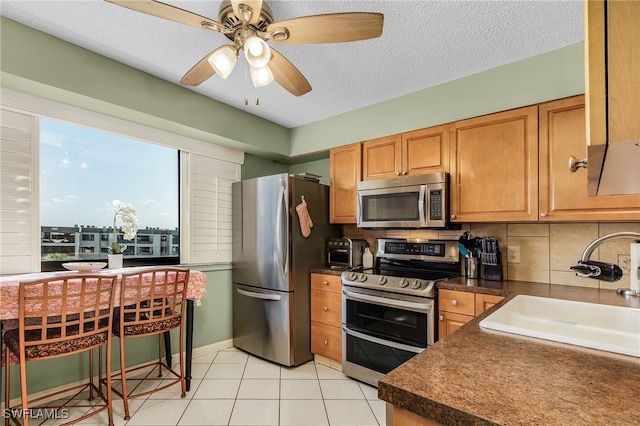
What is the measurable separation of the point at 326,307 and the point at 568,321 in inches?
70.7

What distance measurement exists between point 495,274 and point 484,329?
1346 mm

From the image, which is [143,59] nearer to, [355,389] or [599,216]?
[355,389]

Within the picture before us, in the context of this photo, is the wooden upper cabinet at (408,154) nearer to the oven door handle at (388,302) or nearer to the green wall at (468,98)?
the green wall at (468,98)

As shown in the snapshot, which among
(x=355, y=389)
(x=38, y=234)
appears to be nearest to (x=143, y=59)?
(x=38, y=234)

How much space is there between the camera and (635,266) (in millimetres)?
1741

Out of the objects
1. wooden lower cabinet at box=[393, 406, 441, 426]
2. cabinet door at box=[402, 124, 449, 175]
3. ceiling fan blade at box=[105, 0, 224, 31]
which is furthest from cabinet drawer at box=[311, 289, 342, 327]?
ceiling fan blade at box=[105, 0, 224, 31]

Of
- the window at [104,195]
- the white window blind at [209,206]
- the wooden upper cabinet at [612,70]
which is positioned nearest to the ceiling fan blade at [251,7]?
the wooden upper cabinet at [612,70]

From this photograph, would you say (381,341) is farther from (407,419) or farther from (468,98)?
(468,98)

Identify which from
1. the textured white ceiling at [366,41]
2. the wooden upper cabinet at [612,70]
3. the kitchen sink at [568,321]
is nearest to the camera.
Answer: the wooden upper cabinet at [612,70]

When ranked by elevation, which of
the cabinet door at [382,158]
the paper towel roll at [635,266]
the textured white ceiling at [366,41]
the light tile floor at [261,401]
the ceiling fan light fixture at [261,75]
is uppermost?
the textured white ceiling at [366,41]

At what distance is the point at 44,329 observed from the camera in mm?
1721

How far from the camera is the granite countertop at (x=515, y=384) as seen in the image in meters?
0.60

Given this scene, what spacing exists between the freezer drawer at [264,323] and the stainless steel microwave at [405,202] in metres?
1.03

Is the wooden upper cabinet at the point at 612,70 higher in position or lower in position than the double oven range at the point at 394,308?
higher
